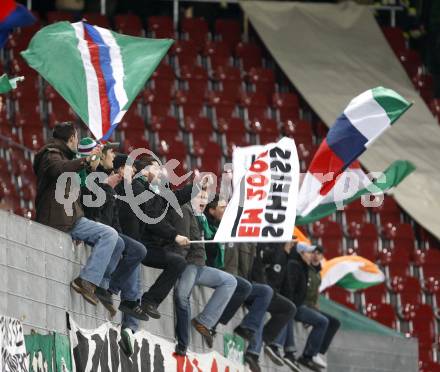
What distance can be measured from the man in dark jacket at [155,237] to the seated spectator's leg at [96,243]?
936mm

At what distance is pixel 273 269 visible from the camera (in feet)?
53.6

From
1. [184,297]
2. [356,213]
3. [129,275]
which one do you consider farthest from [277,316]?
[356,213]

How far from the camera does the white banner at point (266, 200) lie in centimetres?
1333

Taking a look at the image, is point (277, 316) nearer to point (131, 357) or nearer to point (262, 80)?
point (131, 357)

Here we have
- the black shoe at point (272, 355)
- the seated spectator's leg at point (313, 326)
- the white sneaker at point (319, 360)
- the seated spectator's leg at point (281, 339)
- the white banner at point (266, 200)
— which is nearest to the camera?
the white banner at point (266, 200)

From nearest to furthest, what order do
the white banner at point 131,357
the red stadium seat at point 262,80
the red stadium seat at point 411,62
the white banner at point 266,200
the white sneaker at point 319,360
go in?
the white banner at point 131,357, the white banner at point 266,200, the white sneaker at point 319,360, the red stadium seat at point 262,80, the red stadium seat at point 411,62

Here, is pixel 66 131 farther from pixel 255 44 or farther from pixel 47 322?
pixel 255 44

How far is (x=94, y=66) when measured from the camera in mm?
14320

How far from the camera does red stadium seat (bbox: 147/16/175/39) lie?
24109 millimetres

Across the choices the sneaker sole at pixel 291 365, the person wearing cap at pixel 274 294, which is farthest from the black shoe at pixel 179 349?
Answer: the sneaker sole at pixel 291 365

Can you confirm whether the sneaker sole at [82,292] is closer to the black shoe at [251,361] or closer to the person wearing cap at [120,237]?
the person wearing cap at [120,237]

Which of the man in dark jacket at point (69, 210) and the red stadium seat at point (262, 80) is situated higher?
the man in dark jacket at point (69, 210)

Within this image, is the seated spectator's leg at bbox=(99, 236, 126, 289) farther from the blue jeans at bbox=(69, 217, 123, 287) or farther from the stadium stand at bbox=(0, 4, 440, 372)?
the stadium stand at bbox=(0, 4, 440, 372)

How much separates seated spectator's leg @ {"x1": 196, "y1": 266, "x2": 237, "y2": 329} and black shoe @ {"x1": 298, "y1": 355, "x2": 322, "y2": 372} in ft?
10.6
